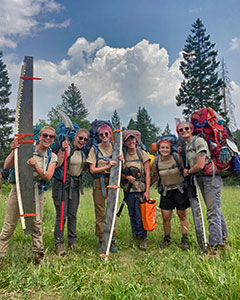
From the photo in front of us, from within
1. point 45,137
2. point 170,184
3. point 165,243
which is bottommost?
point 165,243

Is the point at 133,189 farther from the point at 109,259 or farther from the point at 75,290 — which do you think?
the point at 75,290

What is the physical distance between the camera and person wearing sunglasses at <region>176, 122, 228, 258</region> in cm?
431

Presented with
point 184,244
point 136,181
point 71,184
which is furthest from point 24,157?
point 184,244

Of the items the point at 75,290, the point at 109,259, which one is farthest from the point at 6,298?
the point at 109,259

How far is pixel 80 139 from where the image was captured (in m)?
5.11

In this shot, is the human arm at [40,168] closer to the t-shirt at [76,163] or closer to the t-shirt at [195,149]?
the t-shirt at [76,163]

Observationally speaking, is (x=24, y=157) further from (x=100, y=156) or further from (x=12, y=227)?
(x=100, y=156)

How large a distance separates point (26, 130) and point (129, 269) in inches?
120

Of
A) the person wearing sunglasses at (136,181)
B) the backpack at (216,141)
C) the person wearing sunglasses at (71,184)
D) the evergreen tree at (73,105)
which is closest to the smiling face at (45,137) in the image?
the person wearing sunglasses at (71,184)

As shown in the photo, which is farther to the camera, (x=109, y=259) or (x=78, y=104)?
(x=78, y=104)

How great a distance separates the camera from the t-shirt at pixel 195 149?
14.6ft

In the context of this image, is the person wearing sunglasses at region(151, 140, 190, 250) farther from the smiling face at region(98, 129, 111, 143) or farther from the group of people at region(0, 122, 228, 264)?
the smiling face at region(98, 129, 111, 143)

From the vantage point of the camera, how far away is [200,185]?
4.77 metres

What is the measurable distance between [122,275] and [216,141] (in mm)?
3011
